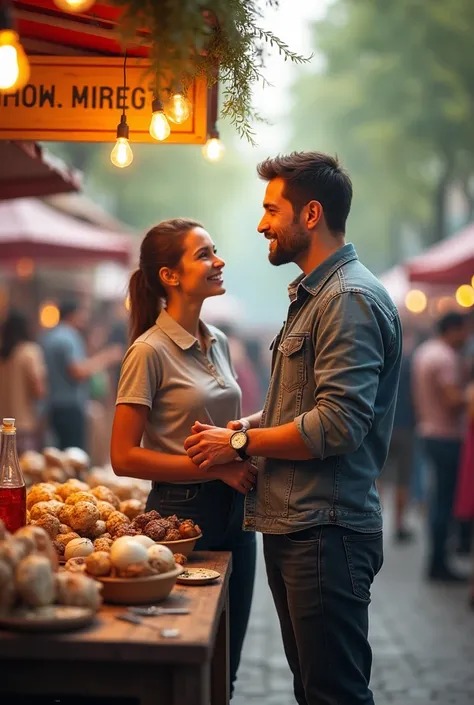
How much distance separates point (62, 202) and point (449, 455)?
9833 mm

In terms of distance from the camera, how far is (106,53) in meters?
4.43

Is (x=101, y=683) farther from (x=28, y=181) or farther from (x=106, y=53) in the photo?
(x=28, y=181)

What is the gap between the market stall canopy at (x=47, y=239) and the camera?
10.00 m

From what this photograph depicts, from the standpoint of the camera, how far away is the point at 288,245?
3646 mm

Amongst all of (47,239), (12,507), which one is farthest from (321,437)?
(47,239)

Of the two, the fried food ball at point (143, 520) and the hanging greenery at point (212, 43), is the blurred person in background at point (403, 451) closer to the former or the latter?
the hanging greenery at point (212, 43)

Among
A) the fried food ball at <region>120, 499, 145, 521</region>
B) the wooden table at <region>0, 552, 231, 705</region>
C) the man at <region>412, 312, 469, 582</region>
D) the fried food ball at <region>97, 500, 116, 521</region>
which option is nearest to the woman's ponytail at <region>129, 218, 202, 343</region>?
the fried food ball at <region>120, 499, 145, 521</region>

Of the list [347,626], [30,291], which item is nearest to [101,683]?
[347,626]

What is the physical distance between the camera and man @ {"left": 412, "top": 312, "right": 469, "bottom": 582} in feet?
30.2

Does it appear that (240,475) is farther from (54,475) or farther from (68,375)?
(68,375)

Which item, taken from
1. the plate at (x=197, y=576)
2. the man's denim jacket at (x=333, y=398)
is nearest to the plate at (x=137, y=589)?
the plate at (x=197, y=576)

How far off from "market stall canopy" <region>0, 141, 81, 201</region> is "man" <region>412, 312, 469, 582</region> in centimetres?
453

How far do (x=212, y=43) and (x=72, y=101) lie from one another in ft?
2.67

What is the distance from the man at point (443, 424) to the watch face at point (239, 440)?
19.7 feet
